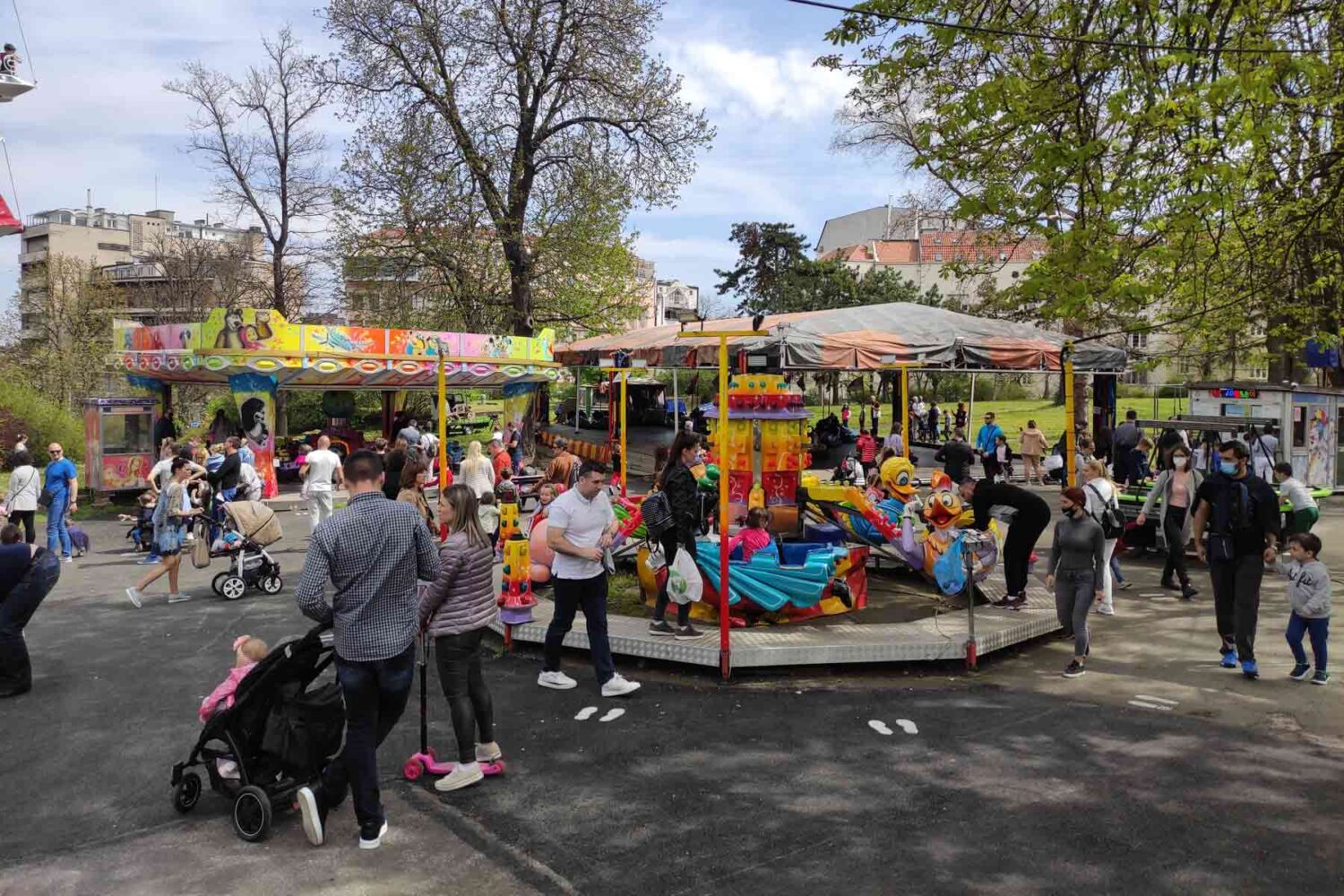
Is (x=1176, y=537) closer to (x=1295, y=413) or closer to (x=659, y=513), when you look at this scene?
(x=659, y=513)

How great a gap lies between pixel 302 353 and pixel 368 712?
16.8 m

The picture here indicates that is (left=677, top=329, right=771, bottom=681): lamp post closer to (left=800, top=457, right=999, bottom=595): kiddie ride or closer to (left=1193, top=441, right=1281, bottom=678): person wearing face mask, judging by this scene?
(left=800, top=457, right=999, bottom=595): kiddie ride

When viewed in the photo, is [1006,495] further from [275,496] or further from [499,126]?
[499,126]

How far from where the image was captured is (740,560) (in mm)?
8391

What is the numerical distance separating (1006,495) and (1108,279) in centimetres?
310

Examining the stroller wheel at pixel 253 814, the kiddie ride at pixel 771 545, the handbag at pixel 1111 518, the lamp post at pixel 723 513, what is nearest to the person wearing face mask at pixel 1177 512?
the handbag at pixel 1111 518

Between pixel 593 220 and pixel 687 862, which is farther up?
pixel 593 220

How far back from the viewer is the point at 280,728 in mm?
4906

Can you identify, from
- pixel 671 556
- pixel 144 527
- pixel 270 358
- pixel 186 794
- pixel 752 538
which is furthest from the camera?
pixel 270 358

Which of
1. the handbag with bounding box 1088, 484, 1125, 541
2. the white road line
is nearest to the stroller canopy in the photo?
the white road line

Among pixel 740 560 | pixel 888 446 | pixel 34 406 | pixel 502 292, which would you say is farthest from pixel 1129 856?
pixel 34 406

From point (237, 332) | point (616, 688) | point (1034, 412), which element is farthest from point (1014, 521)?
point (1034, 412)

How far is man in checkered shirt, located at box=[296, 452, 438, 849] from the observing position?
177 inches

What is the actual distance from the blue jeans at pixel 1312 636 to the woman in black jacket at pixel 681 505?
4.60 meters
